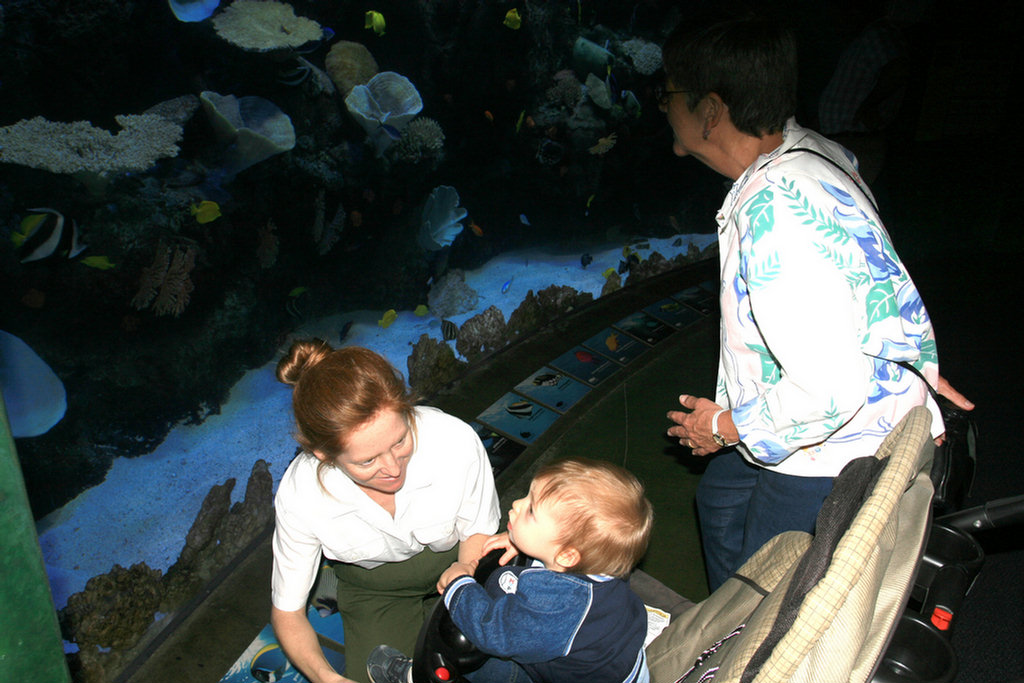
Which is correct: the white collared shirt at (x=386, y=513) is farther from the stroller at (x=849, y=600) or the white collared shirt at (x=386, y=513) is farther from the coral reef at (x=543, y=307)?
the coral reef at (x=543, y=307)

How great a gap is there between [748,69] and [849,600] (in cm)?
128

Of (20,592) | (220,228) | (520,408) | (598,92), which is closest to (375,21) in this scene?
(220,228)

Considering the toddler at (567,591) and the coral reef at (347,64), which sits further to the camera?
the coral reef at (347,64)

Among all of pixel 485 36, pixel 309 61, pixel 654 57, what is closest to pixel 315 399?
pixel 309 61

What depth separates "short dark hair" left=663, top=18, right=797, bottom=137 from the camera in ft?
5.30

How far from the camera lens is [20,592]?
92cm

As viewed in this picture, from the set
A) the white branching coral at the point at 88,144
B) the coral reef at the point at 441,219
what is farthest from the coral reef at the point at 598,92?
Answer: the white branching coral at the point at 88,144

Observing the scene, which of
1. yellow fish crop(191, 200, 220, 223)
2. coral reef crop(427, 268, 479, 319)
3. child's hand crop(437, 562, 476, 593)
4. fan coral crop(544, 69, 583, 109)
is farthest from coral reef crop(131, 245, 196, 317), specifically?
fan coral crop(544, 69, 583, 109)

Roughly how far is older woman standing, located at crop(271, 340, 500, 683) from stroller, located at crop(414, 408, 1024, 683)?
15.6 inches

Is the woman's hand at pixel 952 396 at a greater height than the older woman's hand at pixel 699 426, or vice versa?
the woman's hand at pixel 952 396

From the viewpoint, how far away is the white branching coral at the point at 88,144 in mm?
2287

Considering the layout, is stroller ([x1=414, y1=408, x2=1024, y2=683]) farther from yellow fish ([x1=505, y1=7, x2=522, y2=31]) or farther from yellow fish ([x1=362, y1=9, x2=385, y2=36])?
yellow fish ([x1=505, y1=7, x2=522, y2=31])

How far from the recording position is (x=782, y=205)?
1372 millimetres

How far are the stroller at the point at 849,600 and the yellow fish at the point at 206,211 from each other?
7.57ft
